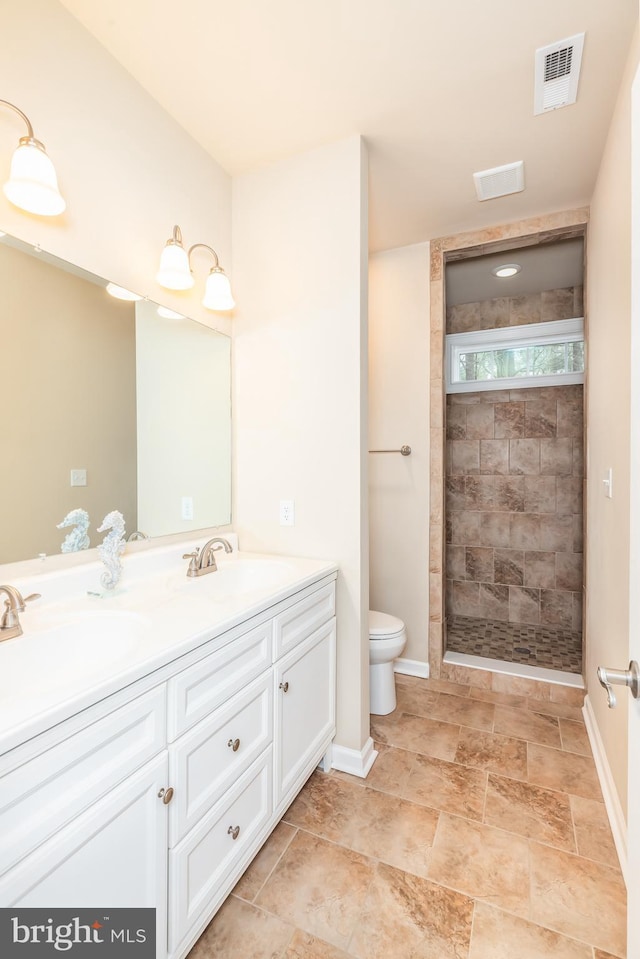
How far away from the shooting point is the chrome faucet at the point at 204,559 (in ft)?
5.56

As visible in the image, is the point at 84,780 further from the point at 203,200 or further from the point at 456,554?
the point at 456,554

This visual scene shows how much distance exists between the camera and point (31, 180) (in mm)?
1169

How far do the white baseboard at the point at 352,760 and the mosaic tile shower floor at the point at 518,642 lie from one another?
1.25 meters

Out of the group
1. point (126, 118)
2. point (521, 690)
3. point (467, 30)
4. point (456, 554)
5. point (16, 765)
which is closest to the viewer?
point (16, 765)

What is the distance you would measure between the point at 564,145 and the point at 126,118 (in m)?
1.77

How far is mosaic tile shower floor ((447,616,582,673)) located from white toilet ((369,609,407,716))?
809 mm

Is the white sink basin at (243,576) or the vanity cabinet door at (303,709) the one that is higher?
the white sink basin at (243,576)

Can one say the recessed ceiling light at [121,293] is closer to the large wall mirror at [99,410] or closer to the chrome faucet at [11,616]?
→ the large wall mirror at [99,410]

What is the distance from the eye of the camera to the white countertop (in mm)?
784

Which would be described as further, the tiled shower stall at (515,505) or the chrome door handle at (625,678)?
the tiled shower stall at (515,505)

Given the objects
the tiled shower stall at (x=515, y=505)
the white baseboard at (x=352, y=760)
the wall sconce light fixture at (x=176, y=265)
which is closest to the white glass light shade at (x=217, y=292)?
the wall sconce light fixture at (x=176, y=265)

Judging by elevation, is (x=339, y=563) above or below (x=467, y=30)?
below

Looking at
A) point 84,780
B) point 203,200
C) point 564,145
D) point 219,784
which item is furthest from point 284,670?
point 564,145

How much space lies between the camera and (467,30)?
141 cm
